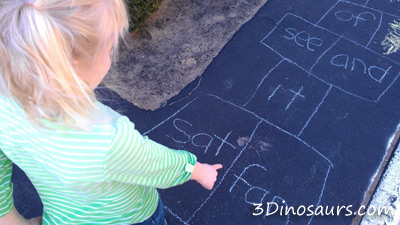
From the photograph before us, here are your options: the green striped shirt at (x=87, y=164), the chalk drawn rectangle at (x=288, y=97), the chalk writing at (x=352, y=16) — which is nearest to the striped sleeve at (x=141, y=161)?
the green striped shirt at (x=87, y=164)

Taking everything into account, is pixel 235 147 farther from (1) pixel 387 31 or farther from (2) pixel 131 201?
(1) pixel 387 31

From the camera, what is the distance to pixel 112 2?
1.13 m

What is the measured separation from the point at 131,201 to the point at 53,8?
33.9 inches

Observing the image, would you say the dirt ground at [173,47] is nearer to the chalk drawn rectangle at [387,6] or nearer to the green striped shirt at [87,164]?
the chalk drawn rectangle at [387,6]

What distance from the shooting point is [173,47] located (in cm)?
350

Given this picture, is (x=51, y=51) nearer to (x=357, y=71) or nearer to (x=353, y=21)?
(x=357, y=71)

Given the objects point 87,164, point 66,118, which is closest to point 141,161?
point 87,164

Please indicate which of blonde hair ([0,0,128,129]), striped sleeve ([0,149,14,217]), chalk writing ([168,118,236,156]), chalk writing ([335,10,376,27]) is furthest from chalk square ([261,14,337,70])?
striped sleeve ([0,149,14,217])

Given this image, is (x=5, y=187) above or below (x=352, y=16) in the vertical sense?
above

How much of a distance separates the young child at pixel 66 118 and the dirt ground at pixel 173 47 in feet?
5.48

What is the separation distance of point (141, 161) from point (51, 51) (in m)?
0.48

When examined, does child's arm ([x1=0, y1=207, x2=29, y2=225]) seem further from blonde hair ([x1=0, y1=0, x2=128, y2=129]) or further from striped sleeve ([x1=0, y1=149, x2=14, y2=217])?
blonde hair ([x1=0, y1=0, x2=128, y2=129])

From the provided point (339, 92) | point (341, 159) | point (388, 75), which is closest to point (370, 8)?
point (388, 75)

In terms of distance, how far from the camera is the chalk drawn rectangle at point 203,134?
96.5 inches
